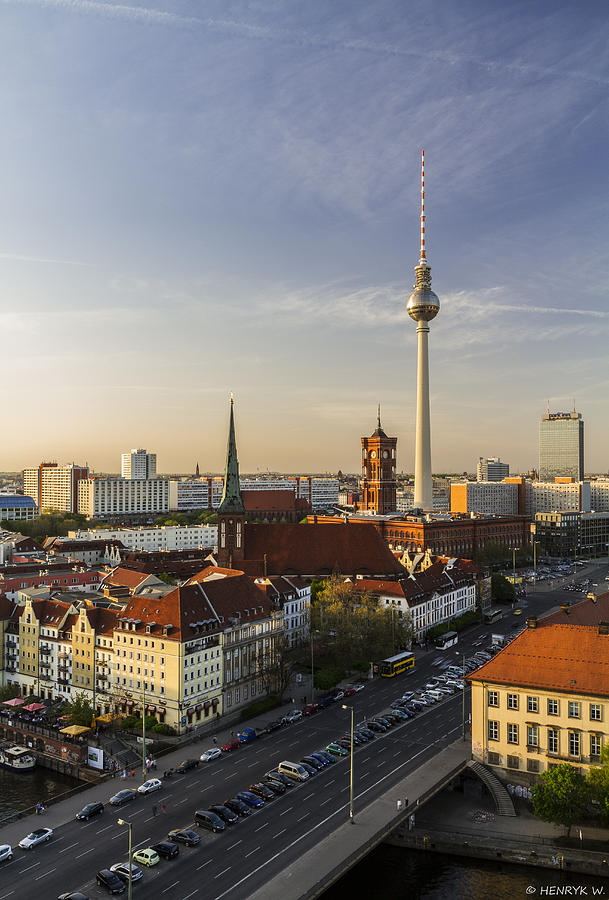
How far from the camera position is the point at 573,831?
5406cm

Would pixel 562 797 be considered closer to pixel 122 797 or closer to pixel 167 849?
pixel 167 849

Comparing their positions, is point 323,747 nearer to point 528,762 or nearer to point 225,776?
point 225,776

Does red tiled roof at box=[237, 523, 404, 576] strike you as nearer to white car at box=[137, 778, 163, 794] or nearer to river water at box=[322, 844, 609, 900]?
white car at box=[137, 778, 163, 794]

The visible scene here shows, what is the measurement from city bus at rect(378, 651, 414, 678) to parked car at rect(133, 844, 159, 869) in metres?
47.7

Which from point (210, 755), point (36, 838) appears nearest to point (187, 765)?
point (210, 755)

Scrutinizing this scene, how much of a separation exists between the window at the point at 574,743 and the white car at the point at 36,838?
129ft

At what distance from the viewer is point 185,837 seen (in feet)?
166

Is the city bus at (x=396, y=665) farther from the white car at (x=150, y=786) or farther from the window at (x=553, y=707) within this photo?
the white car at (x=150, y=786)

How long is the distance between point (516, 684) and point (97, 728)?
42185 millimetres

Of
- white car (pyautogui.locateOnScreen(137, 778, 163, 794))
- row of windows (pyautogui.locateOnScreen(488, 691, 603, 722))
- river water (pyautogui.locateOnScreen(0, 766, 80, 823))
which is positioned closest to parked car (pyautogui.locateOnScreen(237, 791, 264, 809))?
white car (pyautogui.locateOnScreen(137, 778, 163, 794))

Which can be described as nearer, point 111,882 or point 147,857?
point 111,882

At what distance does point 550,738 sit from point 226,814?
25.9 m

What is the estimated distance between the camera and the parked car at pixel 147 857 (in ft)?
158

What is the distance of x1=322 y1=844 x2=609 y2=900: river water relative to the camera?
4919 centimetres
